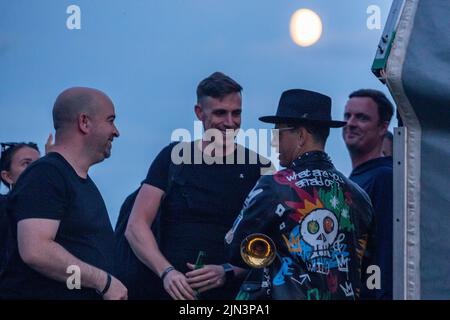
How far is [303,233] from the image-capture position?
3.76 m

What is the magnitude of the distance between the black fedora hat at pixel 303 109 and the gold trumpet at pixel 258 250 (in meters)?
0.48

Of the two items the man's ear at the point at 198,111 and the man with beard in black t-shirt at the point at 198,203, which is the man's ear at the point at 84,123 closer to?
the man with beard in black t-shirt at the point at 198,203

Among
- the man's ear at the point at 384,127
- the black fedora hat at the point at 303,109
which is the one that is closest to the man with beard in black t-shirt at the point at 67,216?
the black fedora hat at the point at 303,109

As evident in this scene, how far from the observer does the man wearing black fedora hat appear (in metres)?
3.77

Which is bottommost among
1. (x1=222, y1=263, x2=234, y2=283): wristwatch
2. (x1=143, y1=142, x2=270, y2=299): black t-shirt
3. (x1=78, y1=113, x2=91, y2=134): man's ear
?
(x1=222, y1=263, x2=234, y2=283): wristwatch

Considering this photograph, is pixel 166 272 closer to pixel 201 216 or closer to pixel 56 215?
pixel 201 216

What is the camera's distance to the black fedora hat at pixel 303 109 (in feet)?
12.8

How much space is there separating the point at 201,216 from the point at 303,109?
60 cm

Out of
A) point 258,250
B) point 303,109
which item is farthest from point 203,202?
point 303,109

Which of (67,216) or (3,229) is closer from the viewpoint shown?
(67,216)

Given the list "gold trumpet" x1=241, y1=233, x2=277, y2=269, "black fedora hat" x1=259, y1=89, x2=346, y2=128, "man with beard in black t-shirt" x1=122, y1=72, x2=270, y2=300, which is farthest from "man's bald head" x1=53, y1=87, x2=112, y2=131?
"gold trumpet" x1=241, y1=233, x2=277, y2=269

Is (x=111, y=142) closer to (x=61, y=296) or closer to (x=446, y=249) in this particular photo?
(x=61, y=296)

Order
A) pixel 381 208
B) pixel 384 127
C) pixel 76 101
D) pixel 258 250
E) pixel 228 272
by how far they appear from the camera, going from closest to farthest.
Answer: pixel 258 250
pixel 76 101
pixel 228 272
pixel 381 208
pixel 384 127

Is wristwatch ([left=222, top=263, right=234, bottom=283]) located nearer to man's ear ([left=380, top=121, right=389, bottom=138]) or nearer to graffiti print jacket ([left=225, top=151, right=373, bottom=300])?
graffiti print jacket ([left=225, top=151, right=373, bottom=300])
